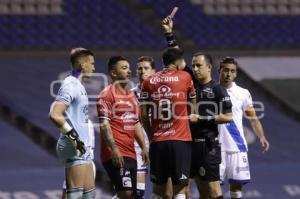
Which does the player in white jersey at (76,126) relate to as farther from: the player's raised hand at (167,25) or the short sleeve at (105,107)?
the player's raised hand at (167,25)

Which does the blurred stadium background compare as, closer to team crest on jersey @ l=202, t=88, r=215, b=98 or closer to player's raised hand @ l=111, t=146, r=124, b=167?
player's raised hand @ l=111, t=146, r=124, b=167

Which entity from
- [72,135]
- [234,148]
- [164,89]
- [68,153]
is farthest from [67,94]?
[234,148]

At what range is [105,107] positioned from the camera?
32.1ft

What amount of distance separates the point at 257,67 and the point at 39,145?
637cm

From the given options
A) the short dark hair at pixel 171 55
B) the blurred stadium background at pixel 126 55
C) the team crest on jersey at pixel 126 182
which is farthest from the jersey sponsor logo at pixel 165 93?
the blurred stadium background at pixel 126 55

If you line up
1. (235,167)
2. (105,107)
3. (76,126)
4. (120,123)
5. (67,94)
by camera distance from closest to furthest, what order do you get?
1. (67,94)
2. (76,126)
3. (105,107)
4. (120,123)
5. (235,167)

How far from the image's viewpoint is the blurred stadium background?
1537cm

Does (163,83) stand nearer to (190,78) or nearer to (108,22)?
(190,78)

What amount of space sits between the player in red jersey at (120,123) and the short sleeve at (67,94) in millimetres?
924

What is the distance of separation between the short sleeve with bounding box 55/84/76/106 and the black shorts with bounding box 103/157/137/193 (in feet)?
4.53

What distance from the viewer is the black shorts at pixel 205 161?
9.94 m

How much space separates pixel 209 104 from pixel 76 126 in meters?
1.88

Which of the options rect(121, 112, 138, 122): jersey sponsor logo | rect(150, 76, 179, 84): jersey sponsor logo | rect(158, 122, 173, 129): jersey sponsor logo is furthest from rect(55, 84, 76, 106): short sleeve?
rect(121, 112, 138, 122): jersey sponsor logo

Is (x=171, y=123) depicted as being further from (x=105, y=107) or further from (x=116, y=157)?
(x=105, y=107)
